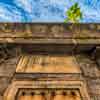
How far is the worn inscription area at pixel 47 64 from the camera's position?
4605 millimetres

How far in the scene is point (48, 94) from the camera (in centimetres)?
403

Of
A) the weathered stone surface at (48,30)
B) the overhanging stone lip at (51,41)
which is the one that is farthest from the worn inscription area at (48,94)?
the weathered stone surface at (48,30)

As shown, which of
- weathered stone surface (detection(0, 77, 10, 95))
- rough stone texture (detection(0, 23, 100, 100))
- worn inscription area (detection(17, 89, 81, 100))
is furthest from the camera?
rough stone texture (detection(0, 23, 100, 100))

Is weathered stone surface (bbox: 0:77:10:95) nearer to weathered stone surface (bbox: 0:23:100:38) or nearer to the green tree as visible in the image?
weathered stone surface (bbox: 0:23:100:38)

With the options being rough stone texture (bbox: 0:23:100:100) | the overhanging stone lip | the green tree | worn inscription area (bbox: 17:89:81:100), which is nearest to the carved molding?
worn inscription area (bbox: 17:89:81:100)

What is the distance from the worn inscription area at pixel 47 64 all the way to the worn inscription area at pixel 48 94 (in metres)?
0.59

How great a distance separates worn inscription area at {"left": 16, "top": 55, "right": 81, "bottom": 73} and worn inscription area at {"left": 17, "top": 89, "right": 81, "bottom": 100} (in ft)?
1.94

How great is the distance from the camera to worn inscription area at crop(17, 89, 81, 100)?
3986 millimetres

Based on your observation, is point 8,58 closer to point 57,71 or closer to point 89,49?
point 57,71

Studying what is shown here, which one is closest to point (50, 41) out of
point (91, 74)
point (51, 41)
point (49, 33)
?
point (51, 41)

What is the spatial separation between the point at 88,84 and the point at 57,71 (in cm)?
77

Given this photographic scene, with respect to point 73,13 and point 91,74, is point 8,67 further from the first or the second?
point 73,13

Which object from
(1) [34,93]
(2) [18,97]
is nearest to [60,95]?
(1) [34,93]

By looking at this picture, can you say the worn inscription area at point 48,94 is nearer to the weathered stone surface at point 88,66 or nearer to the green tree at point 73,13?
the weathered stone surface at point 88,66
